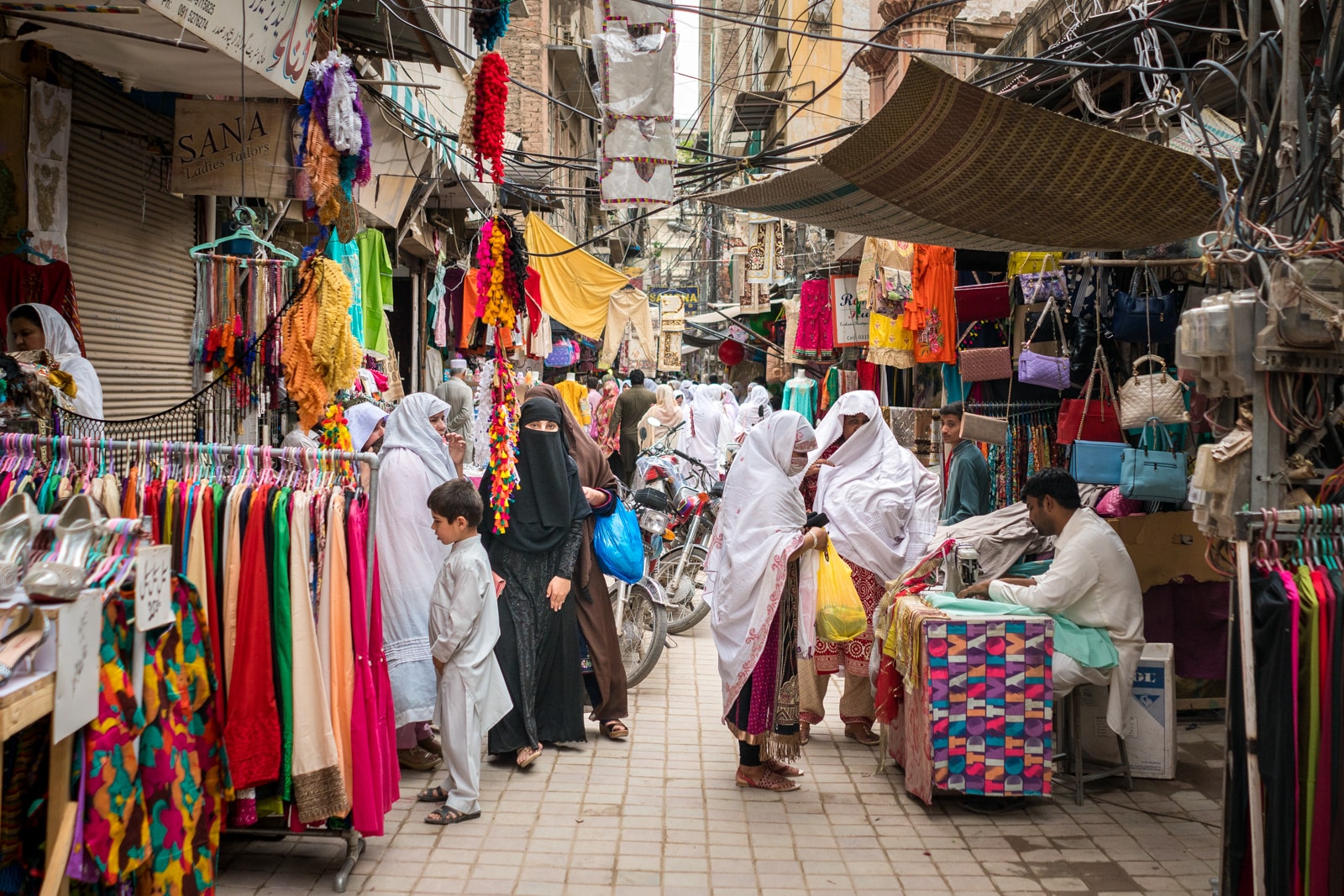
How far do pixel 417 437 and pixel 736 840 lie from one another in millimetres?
2517

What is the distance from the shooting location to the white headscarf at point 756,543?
17.3 ft

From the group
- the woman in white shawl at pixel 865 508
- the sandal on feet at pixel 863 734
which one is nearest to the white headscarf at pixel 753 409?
the woman in white shawl at pixel 865 508

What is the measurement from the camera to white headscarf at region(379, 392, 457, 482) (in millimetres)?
5469

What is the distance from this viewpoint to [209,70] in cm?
Result: 523

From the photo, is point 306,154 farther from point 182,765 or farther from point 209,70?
point 182,765

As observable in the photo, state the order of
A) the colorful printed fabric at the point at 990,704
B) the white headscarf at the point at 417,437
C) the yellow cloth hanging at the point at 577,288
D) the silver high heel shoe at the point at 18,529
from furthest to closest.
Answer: the yellow cloth hanging at the point at 577,288 < the white headscarf at the point at 417,437 < the colorful printed fabric at the point at 990,704 < the silver high heel shoe at the point at 18,529

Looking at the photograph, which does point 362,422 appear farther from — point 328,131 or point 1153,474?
point 1153,474

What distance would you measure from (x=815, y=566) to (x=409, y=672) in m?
2.06

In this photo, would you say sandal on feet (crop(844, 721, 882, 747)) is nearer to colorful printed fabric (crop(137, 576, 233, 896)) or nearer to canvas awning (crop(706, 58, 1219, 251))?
canvas awning (crop(706, 58, 1219, 251))

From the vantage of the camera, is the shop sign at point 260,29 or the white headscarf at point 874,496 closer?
the shop sign at point 260,29

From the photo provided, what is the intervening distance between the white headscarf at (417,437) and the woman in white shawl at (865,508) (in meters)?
2.34

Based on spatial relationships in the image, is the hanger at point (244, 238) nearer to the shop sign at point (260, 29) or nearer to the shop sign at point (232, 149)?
the shop sign at point (232, 149)

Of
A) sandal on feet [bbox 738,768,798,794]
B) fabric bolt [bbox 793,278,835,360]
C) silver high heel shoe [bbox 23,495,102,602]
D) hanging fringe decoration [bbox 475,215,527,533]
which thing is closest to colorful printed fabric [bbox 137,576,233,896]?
silver high heel shoe [bbox 23,495,102,602]

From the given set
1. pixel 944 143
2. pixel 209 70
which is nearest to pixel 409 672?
pixel 209 70
